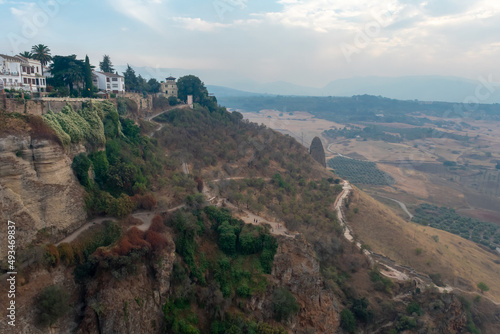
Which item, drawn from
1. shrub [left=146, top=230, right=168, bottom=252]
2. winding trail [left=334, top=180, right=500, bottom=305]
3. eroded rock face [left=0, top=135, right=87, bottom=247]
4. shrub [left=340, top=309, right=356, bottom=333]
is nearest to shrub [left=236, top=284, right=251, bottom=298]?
shrub [left=146, top=230, right=168, bottom=252]

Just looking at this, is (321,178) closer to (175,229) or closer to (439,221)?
(439,221)

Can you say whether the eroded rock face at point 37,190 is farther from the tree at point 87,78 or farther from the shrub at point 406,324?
the shrub at point 406,324

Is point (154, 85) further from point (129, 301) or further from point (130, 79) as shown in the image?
point (129, 301)

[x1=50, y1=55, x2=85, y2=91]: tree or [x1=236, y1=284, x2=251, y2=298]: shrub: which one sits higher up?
[x1=50, y1=55, x2=85, y2=91]: tree

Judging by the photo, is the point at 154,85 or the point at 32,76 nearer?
the point at 32,76

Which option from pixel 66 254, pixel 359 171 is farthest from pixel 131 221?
pixel 359 171

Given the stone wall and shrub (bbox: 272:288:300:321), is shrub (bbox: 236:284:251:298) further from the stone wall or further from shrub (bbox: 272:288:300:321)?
the stone wall
